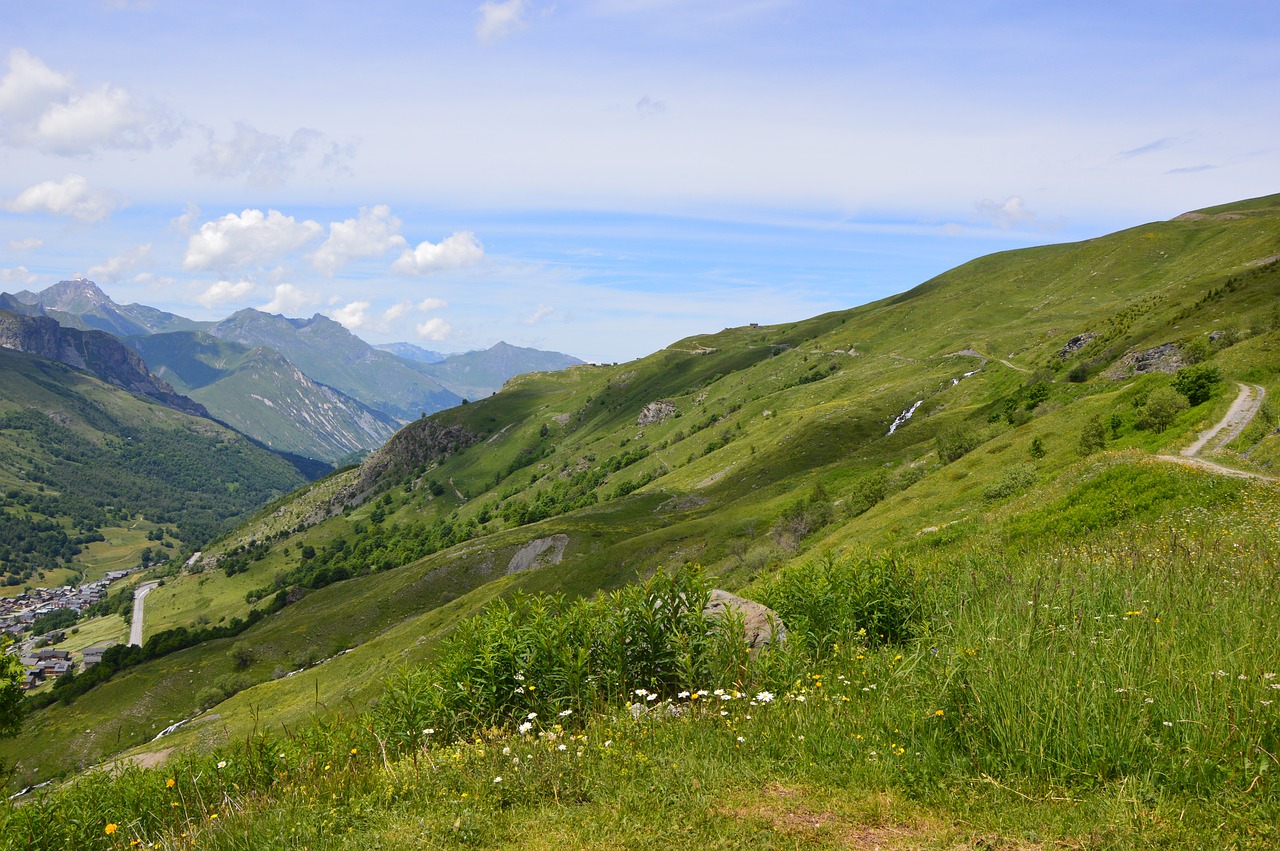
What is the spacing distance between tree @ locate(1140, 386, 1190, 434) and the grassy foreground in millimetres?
37172

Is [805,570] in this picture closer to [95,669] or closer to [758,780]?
[758,780]

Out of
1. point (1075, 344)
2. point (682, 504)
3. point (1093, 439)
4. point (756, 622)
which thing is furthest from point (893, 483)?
point (1075, 344)

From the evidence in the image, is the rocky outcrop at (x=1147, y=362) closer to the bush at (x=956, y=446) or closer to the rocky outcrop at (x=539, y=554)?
the bush at (x=956, y=446)

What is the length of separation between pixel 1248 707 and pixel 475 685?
34.7 ft

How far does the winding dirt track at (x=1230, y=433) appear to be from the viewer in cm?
2877

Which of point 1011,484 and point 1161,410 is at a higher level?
point 1161,410

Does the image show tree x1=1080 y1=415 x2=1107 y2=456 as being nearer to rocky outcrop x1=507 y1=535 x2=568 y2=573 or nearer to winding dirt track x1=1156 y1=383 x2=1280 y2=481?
winding dirt track x1=1156 y1=383 x2=1280 y2=481

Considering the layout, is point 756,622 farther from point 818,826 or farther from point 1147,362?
point 1147,362

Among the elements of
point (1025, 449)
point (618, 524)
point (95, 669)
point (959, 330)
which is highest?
point (959, 330)

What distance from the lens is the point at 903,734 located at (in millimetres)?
8531

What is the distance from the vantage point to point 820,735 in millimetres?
9000

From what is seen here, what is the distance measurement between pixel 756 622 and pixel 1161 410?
43.9 meters

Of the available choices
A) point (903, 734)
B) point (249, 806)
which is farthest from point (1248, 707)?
point (249, 806)

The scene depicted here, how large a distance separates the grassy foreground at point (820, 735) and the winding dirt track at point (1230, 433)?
63.0 feet
